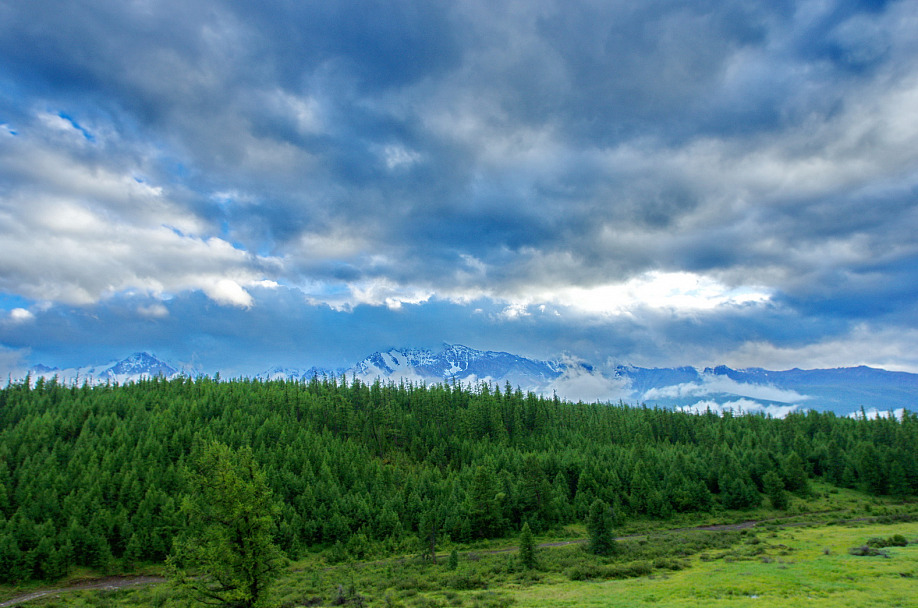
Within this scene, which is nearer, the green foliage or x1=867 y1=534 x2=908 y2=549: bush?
x1=867 y1=534 x2=908 y2=549: bush

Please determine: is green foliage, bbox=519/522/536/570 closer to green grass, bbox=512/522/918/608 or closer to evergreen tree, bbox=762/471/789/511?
green grass, bbox=512/522/918/608

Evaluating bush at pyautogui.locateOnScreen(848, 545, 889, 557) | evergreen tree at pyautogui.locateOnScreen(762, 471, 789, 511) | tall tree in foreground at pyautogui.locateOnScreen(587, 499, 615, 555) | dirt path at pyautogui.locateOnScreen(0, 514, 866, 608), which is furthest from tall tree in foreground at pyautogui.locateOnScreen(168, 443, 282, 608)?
evergreen tree at pyautogui.locateOnScreen(762, 471, 789, 511)

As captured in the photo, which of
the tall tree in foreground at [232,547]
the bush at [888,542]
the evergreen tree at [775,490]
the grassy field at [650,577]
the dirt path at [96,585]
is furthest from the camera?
the evergreen tree at [775,490]

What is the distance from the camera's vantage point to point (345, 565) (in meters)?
96.2

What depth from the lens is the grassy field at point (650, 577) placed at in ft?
146

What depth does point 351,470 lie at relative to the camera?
140875mm

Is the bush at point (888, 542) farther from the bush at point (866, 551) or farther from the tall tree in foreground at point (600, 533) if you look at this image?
the tall tree in foreground at point (600, 533)

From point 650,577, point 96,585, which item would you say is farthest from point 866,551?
point 96,585

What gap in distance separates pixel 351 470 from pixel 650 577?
101743 millimetres

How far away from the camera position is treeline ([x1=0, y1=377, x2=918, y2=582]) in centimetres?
10794

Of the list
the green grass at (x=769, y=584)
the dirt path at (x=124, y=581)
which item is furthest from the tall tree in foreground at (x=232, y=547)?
the dirt path at (x=124, y=581)

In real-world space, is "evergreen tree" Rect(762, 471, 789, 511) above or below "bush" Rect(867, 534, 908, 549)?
below

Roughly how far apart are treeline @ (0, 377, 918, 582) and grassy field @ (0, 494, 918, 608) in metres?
14.0

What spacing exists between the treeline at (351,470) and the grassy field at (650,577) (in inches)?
550
